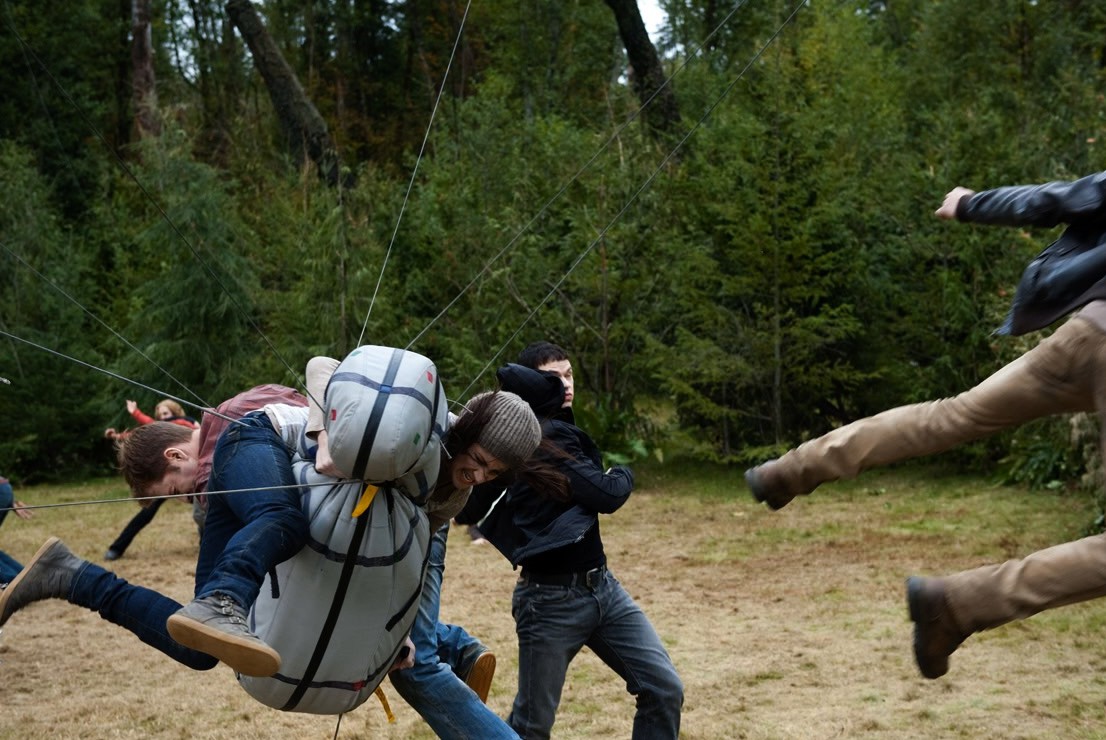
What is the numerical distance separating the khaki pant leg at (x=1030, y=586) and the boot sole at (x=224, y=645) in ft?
5.79

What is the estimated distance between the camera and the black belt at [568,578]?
4.32 m

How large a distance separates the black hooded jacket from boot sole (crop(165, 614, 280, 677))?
54.1 inches

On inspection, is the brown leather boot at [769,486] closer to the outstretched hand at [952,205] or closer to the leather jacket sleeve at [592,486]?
the leather jacket sleeve at [592,486]

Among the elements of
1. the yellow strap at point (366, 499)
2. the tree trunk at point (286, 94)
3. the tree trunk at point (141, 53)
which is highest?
the tree trunk at point (141, 53)

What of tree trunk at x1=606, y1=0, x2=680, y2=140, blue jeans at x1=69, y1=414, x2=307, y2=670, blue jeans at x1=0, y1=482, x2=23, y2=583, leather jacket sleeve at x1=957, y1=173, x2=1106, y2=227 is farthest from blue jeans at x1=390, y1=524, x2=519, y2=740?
tree trunk at x1=606, y1=0, x2=680, y2=140

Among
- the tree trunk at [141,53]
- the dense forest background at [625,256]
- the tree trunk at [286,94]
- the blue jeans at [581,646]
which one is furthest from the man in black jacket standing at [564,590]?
the tree trunk at [141,53]

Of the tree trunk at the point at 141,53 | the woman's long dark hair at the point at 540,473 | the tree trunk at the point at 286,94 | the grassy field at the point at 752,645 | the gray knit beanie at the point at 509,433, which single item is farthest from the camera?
the tree trunk at the point at 141,53

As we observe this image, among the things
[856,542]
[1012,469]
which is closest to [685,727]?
[856,542]

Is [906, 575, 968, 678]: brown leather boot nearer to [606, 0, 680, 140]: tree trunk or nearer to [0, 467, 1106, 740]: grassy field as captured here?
[0, 467, 1106, 740]: grassy field

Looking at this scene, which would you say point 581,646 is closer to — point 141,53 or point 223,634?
point 223,634

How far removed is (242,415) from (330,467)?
56 cm

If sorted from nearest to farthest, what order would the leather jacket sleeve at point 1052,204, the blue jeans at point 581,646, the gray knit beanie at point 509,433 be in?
1. the leather jacket sleeve at point 1052,204
2. the gray knit beanie at point 509,433
3. the blue jeans at point 581,646

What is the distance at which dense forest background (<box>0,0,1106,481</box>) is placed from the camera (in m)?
14.0

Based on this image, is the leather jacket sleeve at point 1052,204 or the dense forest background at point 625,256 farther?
the dense forest background at point 625,256
